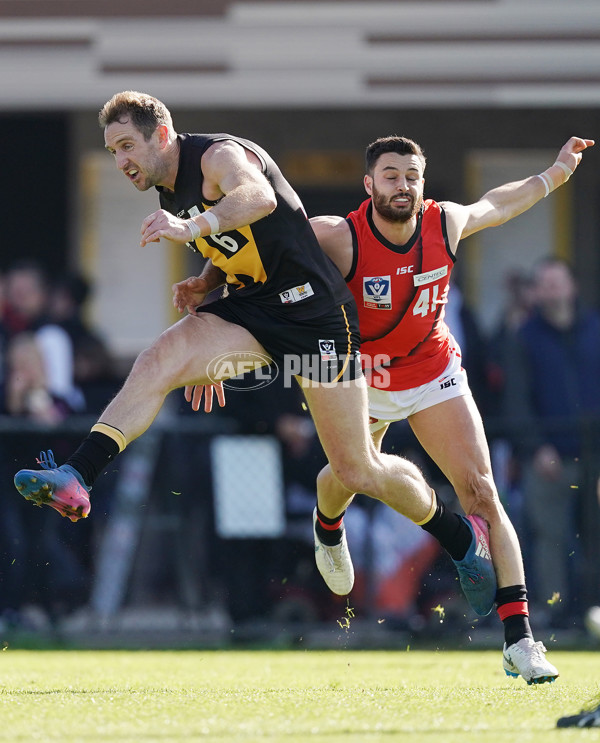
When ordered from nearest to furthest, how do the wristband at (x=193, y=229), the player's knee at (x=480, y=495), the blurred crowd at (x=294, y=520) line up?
1. the wristband at (x=193, y=229)
2. the player's knee at (x=480, y=495)
3. the blurred crowd at (x=294, y=520)

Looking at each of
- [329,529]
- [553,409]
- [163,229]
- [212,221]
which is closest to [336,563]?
[329,529]

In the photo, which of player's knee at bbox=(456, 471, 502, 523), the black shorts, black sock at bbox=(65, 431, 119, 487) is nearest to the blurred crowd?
player's knee at bbox=(456, 471, 502, 523)

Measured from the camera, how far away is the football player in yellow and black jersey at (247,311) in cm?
568

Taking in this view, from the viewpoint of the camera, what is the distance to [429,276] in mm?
6246

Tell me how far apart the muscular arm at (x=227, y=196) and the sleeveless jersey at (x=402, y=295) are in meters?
0.68

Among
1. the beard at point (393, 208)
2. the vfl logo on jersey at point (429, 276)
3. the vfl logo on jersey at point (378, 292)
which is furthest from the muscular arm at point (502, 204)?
the vfl logo on jersey at point (378, 292)

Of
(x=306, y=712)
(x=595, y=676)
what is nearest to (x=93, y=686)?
(x=306, y=712)

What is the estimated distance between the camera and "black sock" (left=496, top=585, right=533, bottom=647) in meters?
6.08

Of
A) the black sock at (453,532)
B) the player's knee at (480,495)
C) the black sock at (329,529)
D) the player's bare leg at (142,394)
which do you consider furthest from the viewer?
the black sock at (329,529)

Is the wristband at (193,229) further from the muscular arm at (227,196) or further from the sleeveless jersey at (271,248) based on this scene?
the sleeveless jersey at (271,248)

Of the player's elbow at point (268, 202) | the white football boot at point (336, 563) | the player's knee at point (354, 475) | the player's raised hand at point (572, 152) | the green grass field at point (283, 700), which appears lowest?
the green grass field at point (283, 700)

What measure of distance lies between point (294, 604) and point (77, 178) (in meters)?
5.41

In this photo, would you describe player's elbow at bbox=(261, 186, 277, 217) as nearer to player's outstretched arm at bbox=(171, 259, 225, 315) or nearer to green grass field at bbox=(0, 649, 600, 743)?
player's outstretched arm at bbox=(171, 259, 225, 315)

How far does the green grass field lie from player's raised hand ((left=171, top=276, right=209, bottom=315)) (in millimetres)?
Answer: 1794
